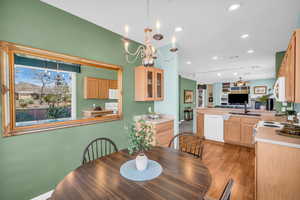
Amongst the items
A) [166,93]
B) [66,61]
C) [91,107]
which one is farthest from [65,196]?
[166,93]

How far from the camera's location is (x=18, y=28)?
155 centimetres

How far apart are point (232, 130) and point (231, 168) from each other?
1632 millimetres

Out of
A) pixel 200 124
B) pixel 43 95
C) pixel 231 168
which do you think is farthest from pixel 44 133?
pixel 200 124

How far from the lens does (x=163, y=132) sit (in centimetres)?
284

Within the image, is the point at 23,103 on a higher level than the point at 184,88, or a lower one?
lower

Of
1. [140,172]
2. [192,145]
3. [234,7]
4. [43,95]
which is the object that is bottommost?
[192,145]

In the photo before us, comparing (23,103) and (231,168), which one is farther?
(231,168)

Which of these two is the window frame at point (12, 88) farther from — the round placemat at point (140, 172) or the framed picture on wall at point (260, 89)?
the framed picture on wall at point (260, 89)

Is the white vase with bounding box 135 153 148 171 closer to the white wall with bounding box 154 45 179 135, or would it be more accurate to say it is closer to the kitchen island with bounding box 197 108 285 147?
the white wall with bounding box 154 45 179 135

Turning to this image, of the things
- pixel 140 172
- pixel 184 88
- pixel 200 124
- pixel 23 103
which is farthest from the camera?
pixel 184 88

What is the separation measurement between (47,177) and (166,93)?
2690 millimetres

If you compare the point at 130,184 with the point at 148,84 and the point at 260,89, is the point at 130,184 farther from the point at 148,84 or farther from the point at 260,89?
the point at 260,89

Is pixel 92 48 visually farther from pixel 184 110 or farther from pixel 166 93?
pixel 184 110

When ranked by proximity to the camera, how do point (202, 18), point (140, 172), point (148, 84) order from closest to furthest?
point (140, 172) → point (202, 18) → point (148, 84)
